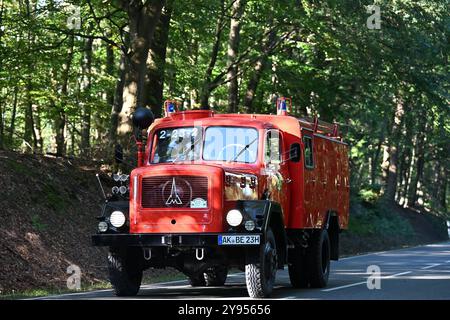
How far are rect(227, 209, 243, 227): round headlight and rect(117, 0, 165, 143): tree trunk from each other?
12.4m

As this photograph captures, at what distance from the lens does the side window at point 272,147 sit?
57.6ft

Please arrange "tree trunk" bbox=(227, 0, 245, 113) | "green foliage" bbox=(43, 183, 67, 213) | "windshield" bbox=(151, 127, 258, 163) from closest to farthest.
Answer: "windshield" bbox=(151, 127, 258, 163)
"green foliage" bbox=(43, 183, 67, 213)
"tree trunk" bbox=(227, 0, 245, 113)

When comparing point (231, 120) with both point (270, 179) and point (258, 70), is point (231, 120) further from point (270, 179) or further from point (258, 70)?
point (258, 70)

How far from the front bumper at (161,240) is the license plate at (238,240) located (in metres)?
0.05

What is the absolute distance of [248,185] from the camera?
16.7 meters

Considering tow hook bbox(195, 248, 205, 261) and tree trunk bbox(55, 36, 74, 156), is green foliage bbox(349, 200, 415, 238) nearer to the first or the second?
tree trunk bbox(55, 36, 74, 156)

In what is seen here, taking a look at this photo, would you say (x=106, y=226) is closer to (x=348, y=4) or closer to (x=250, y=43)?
(x=348, y=4)

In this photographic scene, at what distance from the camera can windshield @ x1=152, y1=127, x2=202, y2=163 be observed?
1733 centimetres

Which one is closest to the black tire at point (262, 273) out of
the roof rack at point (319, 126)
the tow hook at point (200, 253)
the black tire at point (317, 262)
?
the tow hook at point (200, 253)

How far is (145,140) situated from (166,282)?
3926 mm

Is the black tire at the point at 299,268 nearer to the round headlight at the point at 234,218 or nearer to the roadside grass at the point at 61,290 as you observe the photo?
the roadside grass at the point at 61,290

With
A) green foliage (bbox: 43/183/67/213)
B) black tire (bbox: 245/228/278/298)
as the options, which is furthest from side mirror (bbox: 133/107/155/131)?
green foliage (bbox: 43/183/67/213)

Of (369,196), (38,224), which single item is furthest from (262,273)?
(369,196)
